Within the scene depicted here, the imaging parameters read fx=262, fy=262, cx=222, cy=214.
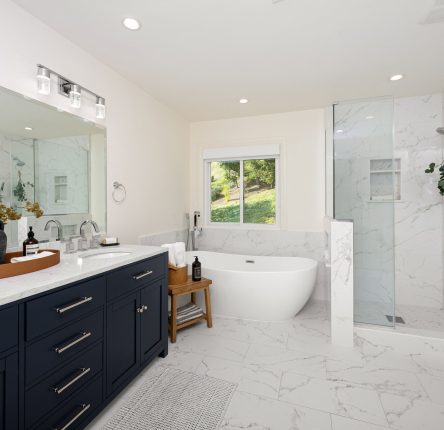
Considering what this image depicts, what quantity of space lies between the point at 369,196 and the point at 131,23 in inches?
100

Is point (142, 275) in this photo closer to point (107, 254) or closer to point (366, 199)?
point (107, 254)

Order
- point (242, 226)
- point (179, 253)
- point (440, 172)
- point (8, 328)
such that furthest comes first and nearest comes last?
point (242, 226) → point (440, 172) → point (179, 253) → point (8, 328)

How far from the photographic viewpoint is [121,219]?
2.57 metres

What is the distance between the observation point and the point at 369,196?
2643 mm

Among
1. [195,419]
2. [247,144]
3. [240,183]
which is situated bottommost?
[195,419]

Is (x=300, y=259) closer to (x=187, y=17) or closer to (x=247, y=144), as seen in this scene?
(x=247, y=144)

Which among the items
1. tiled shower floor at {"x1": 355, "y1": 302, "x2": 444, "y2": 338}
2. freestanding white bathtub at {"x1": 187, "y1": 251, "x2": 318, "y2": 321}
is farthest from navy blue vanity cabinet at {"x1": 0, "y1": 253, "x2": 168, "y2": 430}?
tiled shower floor at {"x1": 355, "y1": 302, "x2": 444, "y2": 338}

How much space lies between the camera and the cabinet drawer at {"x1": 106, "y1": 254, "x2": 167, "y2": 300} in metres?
1.56

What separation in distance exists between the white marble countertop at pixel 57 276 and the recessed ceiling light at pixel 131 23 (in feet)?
5.26

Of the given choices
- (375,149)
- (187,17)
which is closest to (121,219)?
(187,17)

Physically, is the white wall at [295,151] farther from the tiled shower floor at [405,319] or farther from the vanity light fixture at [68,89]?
the vanity light fixture at [68,89]

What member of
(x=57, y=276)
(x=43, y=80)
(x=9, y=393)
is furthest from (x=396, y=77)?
(x=9, y=393)

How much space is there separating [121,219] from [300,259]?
2.15 metres

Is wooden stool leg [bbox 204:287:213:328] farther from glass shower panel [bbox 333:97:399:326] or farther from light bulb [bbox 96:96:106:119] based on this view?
light bulb [bbox 96:96:106:119]
